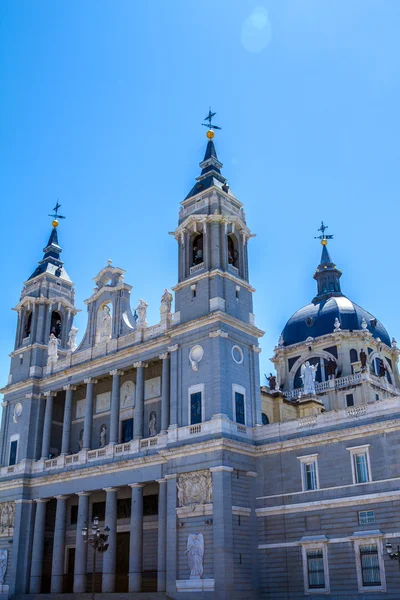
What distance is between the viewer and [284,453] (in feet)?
129

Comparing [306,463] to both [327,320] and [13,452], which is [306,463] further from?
[327,320]

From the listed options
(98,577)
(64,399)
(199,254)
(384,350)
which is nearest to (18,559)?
(98,577)

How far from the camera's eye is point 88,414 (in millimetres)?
48375

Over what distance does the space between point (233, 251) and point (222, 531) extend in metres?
18.6

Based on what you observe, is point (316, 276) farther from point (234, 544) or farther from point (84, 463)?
point (234, 544)

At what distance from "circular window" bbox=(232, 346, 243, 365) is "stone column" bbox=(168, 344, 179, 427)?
3.71 metres

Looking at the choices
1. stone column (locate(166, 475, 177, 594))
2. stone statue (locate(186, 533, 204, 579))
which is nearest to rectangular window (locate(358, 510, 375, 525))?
stone statue (locate(186, 533, 204, 579))

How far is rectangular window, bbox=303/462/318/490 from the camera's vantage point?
123ft

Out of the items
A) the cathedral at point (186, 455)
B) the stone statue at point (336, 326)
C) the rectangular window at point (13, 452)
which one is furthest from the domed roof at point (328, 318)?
the rectangular window at point (13, 452)

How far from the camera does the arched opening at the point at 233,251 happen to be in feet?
150

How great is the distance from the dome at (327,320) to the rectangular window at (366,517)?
3435cm

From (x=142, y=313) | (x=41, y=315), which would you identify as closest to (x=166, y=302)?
(x=142, y=313)

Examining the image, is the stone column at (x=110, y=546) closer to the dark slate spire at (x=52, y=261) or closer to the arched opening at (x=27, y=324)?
the arched opening at (x=27, y=324)

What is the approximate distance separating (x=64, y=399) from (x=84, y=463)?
9.03m
